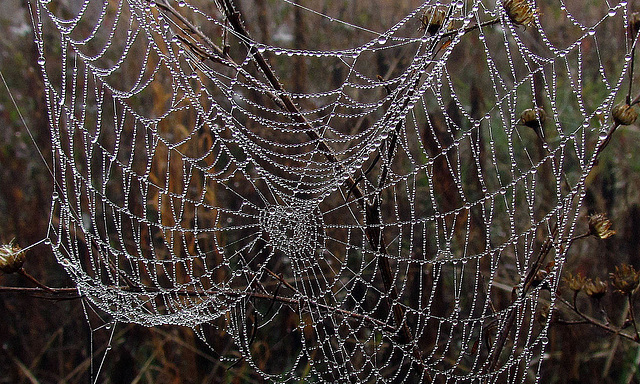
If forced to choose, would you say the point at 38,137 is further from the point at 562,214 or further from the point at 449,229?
Answer: the point at 562,214

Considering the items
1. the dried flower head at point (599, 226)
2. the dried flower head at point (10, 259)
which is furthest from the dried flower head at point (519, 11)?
the dried flower head at point (10, 259)

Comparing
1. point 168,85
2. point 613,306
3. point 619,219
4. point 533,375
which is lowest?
point 533,375

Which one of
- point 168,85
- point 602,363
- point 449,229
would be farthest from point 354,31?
point 602,363

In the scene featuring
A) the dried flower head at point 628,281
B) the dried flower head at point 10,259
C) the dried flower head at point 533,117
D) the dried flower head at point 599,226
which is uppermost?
the dried flower head at point 533,117

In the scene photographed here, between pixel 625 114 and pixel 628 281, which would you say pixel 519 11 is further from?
pixel 628 281

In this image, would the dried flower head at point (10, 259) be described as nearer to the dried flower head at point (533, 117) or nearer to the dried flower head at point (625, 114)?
the dried flower head at point (533, 117)
